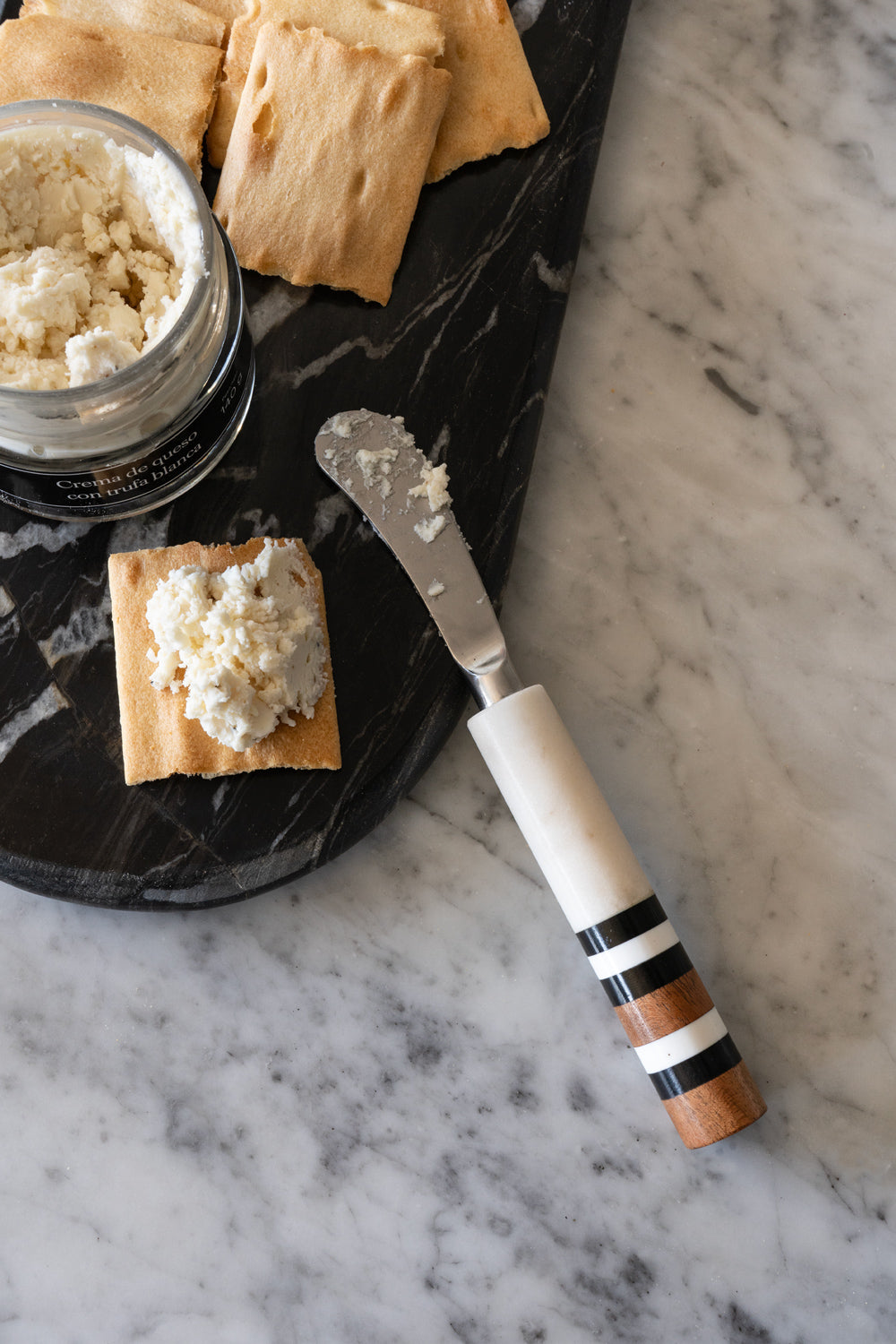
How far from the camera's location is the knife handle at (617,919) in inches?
41.9

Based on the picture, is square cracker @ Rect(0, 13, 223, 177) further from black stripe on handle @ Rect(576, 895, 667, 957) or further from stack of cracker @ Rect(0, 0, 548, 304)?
black stripe on handle @ Rect(576, 895, 667, 957)

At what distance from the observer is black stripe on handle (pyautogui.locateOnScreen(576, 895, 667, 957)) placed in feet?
3.49

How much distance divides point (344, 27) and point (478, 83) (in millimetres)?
158

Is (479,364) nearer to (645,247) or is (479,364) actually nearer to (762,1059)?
(645,247)

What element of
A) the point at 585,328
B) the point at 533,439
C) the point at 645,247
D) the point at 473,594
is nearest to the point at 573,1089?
the point at 473,594

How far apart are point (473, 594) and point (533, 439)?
20 centimetres

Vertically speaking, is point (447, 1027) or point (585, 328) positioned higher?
point (585, 328)

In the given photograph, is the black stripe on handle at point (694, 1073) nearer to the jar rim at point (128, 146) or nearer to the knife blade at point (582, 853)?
the knife blade at point (582, 853)

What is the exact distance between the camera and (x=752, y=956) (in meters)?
1.22

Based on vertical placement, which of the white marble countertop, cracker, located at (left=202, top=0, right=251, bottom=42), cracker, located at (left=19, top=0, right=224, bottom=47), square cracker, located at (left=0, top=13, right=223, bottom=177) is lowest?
the white marble countertop

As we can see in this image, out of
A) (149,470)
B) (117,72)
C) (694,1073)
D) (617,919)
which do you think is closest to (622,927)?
(617,919)

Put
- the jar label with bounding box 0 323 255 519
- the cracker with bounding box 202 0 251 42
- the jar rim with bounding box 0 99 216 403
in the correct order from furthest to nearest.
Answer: the cracker with bounding box 202 0 251 42 → the jar label with bounding box 0 323 255 519 → the jar rim with bounding box 0 99 216 403

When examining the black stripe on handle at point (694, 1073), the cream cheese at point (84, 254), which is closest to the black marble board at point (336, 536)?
the cream cheese at point (84, 254)

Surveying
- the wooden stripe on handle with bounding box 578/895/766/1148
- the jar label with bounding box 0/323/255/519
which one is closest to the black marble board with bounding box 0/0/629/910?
the jar label with bounding box 0/323/255/519
